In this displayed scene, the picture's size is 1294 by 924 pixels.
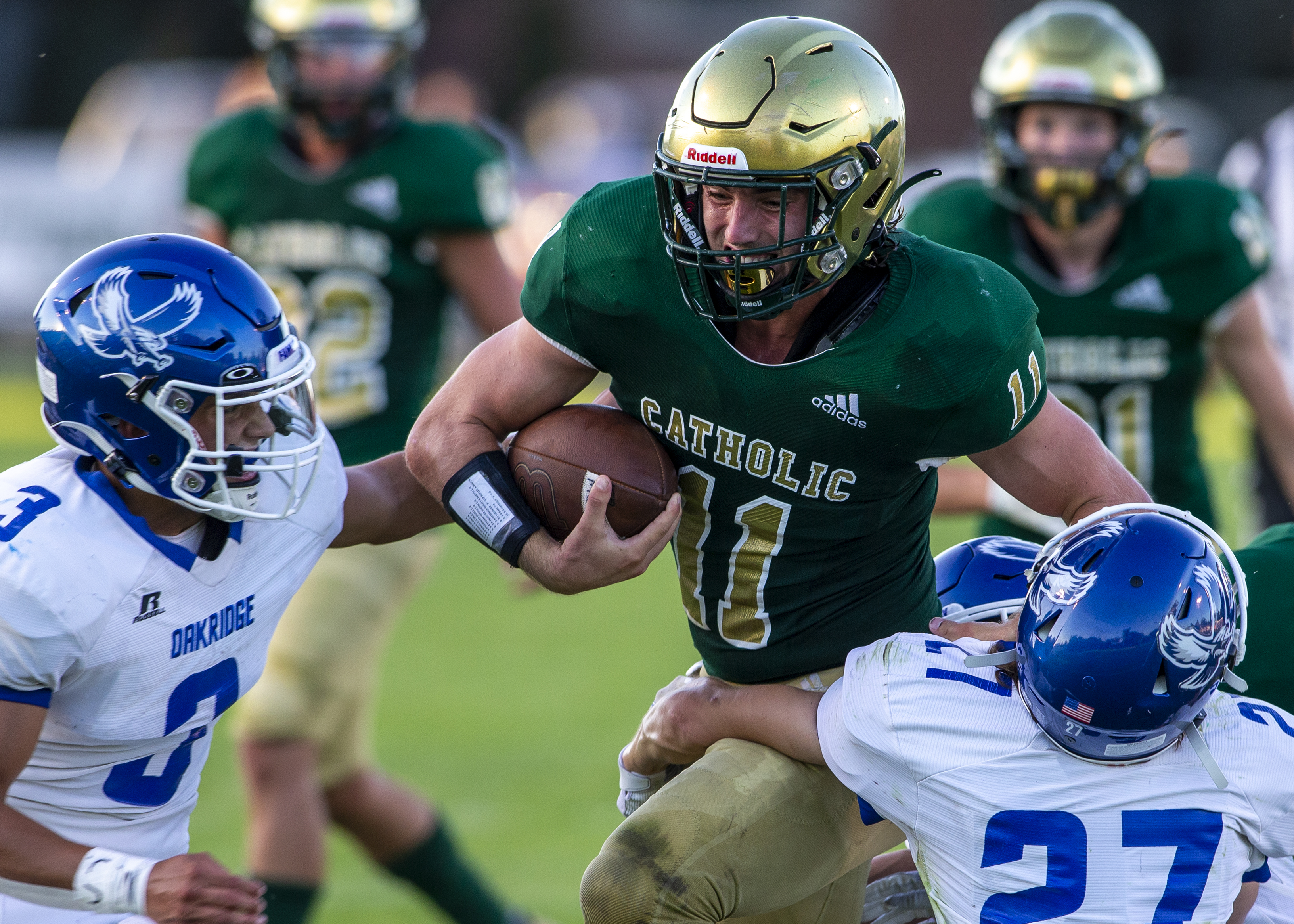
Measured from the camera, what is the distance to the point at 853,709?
258 cm

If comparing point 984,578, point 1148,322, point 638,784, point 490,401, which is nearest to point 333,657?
point 638,784

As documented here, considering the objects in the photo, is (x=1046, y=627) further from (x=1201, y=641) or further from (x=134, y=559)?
(x=134, y=559)

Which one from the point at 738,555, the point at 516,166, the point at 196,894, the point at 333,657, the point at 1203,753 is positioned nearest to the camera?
the point at 196,894

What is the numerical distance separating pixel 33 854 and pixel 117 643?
336 millimetres

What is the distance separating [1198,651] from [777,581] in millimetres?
743

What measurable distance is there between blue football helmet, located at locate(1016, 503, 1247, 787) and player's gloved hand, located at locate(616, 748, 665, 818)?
84cm

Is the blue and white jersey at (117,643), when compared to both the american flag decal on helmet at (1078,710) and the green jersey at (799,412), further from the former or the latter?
the american flag decal on helmet at (1078,710)

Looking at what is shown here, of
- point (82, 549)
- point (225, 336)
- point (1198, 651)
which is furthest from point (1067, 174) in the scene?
point (82, 549)

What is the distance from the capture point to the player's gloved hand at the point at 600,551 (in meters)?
2.63

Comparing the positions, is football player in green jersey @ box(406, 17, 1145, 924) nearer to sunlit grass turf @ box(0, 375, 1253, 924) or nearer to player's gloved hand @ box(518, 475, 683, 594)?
player's gloved hand @ box(518, 475, 683, 594)

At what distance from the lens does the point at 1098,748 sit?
7.93 feet

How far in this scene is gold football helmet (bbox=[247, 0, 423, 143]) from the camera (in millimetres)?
4816

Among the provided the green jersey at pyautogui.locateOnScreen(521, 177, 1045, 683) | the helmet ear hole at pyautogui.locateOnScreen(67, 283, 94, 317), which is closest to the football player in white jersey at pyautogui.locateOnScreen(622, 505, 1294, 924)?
the green jersey at pyautogui.locateOnScreen(521, 177, 1045, 683)

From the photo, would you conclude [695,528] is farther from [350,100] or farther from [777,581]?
[350,100]
